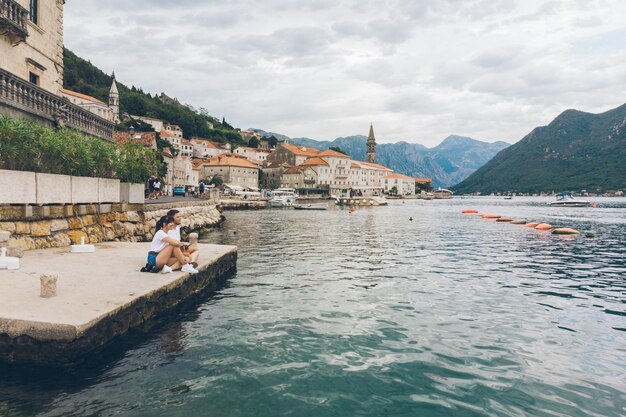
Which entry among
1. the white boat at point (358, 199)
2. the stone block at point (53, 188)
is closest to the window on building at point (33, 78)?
the stone block at point (53, 188)

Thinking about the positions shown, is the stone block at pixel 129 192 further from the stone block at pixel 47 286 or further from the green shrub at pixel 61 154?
the stone block at pixel 47 286

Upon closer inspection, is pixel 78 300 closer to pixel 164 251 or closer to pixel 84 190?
pixel 164 251

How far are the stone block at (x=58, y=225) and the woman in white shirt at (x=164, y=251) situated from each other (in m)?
6.11

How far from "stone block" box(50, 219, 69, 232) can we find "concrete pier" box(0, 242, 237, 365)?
1233 mm

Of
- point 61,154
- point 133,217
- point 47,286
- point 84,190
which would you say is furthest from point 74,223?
point 47,286

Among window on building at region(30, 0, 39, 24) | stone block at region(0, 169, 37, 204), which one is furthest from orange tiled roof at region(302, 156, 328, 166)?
stone block at region(0, 169, 37, 204)

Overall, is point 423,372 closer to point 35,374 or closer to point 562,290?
point 35,374

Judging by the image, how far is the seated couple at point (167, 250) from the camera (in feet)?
36.9

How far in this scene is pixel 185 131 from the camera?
190 metres

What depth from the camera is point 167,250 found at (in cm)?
1136

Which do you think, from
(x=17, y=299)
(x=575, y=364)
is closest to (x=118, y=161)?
(x=17, y=299)

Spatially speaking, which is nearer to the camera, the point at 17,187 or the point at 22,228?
the point at 17,187

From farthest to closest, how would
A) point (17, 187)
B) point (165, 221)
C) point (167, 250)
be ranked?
point (17, 187) → point (167, 250) → point (165, 221)

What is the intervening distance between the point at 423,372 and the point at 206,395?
3806 mm
